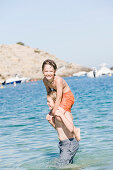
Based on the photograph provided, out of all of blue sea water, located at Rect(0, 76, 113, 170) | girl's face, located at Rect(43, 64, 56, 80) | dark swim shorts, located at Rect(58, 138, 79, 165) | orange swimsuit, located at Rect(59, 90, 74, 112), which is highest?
girl's face, located at Rect(43, 64, 56, 80)

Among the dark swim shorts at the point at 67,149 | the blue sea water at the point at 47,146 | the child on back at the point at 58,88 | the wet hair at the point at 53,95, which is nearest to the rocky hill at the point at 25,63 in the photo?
the blue sea water at the point at 47,146

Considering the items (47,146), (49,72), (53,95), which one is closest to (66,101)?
(53,95)

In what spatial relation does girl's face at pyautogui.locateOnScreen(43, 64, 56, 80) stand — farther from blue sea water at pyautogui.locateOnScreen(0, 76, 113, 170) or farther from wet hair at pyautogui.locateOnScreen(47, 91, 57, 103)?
blue sea water at pyautogui.locateOnScreen(0, 76, 113, 170)

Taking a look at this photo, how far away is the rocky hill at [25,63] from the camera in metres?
114

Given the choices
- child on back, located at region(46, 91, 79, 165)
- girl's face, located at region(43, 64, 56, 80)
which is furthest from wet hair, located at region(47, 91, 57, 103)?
girl's face, located at region(43, 64, 56, 80)

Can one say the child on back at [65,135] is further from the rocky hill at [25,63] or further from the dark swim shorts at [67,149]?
the rocky hill at [25,63]

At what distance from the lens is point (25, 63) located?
12581 centimetres

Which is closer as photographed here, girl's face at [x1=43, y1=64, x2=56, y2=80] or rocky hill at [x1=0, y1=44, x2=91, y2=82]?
girl's face at [x1=43, y1=64, x2=56, y2=80]

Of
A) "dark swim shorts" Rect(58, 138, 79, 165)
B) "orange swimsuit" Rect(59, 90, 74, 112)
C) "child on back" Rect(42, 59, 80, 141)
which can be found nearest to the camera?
"child on back" Rect(42, 59, 80, 141)

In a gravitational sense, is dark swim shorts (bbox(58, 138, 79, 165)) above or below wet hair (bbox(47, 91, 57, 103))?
below

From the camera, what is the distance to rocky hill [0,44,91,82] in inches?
4500

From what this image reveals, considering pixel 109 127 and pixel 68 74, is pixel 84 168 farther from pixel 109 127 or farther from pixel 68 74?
pixel 68 74

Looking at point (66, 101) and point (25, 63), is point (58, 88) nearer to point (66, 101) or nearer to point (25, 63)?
point (66, 101)

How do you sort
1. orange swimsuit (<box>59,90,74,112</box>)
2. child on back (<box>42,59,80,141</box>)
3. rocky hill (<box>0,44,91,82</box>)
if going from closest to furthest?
child on back (<box>42,59,80,141</box>)
orange swimsuit (<box>59,90,74,112</box>)
rocky hill (<box>0,44,91,82</box>)
